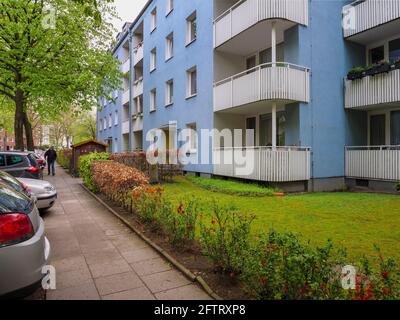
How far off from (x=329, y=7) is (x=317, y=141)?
5.59 meters

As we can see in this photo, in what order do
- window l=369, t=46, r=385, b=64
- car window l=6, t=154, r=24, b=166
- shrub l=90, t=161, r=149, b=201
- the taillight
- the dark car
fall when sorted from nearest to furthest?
the taillight → shrub l=90, t=161, r=149, b=201 → the dark car → car window l=6, t=154, r=24, b=166 → window l=369, t=46, r=385, b=64

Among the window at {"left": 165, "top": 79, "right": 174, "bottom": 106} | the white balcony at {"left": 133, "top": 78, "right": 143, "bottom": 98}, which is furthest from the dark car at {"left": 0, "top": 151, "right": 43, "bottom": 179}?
the white balcony at {"left": 133, "top": 78, "right": 143, "bottom": 98}

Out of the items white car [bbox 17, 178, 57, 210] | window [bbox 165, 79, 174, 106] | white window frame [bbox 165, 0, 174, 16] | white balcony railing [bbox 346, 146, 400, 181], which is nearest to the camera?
white car [bbox 17, 178, 57, 210]

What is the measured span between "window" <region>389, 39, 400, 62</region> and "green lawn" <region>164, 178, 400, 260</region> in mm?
6244

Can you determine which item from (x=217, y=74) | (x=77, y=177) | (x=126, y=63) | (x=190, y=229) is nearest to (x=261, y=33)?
(x=217, y=74)

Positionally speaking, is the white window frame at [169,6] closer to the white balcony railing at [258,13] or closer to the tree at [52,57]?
the tree at [52,57]

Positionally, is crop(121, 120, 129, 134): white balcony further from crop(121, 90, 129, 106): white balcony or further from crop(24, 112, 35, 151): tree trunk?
crop(24, 112, 35, 151): tree trunk

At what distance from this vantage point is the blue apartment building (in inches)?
429

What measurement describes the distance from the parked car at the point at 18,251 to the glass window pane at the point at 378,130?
43.1ft

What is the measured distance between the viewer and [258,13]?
36.2ft

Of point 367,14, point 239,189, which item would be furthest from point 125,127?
point 367,14

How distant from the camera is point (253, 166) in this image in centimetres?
1123

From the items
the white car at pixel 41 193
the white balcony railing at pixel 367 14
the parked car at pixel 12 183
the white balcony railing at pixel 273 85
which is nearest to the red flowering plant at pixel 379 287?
the parked car at pixel 12 183
